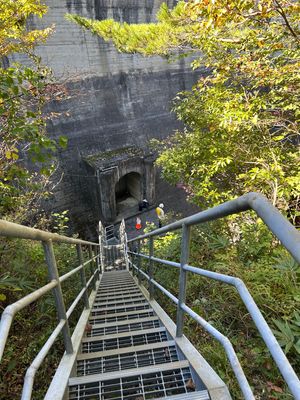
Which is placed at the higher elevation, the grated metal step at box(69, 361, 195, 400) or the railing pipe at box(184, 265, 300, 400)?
the railing pipe at box(184, 265, 300, 400)

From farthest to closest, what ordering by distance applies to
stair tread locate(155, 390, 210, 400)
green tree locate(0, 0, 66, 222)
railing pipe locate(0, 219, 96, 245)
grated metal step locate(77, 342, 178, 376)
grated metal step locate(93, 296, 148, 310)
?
1. grated metal step locate(93, 296, 148, 310)
2. green tree locate(0, 0, 66, 222)
3. grated metal step locate(77, 342, 178, 376)
4. stair tread locate(155, 390, 210, 400)
5. railing pipe locate(0, 219, 96, 245)

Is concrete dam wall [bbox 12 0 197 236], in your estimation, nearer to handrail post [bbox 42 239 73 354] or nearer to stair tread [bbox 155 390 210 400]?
handrail post [bbox 42 239 73 354]

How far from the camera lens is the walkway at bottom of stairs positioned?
1588mm

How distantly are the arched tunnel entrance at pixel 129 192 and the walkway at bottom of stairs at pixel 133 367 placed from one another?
8.21 meters

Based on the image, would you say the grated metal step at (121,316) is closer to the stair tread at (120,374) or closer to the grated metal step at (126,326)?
the grated metal step at (126,326)

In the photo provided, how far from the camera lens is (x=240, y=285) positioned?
1.08m

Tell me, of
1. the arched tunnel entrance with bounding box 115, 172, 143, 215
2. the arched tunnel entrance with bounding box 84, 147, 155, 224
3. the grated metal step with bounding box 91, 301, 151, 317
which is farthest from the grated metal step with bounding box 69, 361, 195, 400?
the arched tunnel entrance with bounding box 115, 172, 143, 215

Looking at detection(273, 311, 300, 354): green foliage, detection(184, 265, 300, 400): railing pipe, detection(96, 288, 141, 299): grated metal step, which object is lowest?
detection(96, 288, 141, 299): grated metal step

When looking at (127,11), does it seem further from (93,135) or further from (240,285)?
(240,285)

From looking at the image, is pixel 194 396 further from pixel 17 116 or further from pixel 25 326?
pixel 17 116

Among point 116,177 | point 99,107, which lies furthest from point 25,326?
point 99,107

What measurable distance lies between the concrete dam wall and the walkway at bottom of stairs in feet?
22.5

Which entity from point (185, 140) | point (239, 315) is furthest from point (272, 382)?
point (185, 140)

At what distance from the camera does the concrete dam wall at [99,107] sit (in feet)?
28.7
